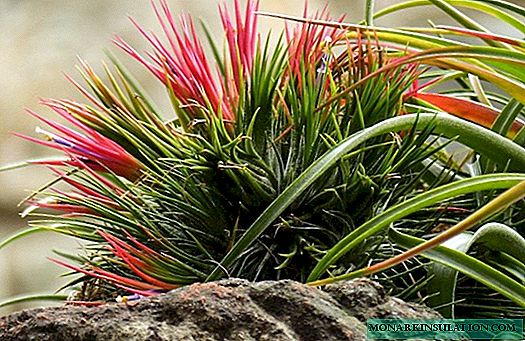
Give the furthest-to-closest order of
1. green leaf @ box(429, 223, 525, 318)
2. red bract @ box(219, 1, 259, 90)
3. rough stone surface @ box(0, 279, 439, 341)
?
red bract @ box(219, 1, 259, 90) < green leaf @ box(429, 223, 525, 318) < rough stone surface @ box(0, 279, 439, 341)

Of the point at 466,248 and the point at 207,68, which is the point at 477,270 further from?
the point at 207,68

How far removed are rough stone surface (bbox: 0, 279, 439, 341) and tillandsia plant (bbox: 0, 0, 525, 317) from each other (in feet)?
0.29

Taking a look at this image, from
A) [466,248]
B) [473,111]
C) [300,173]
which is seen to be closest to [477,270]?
[466,248]

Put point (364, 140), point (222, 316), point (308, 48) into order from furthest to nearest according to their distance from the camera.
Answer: point (308, 48) < point (364, 140) < point (222, 316)

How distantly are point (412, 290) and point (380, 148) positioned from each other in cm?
11

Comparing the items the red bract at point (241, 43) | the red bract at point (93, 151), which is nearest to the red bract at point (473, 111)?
the red bract at point (241, 43)

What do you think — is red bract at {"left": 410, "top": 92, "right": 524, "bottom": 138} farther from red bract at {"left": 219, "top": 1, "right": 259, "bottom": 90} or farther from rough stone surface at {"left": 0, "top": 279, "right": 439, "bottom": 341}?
rough stone surface at {"left": 0, "top": 279, "right": 439, "bottom": 341}

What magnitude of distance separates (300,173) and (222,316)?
211mm

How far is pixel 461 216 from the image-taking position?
24.2 inches

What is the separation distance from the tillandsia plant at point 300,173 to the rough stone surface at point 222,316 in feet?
0.29

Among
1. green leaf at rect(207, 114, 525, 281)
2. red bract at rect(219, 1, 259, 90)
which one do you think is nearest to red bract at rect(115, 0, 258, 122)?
red bract at rect(219, 1, 259, 90)

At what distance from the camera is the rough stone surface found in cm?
36

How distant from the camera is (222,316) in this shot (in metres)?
0.36

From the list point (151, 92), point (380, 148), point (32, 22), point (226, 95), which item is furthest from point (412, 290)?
point (32, 22)
